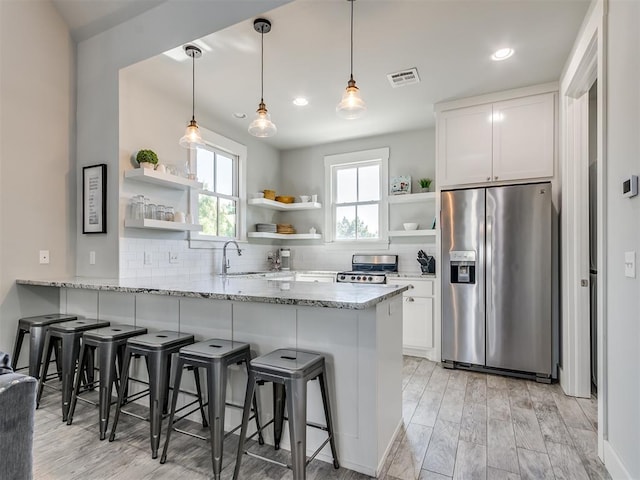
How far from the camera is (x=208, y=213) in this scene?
162 inches

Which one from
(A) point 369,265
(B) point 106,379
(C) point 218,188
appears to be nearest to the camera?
(B) point 106,379

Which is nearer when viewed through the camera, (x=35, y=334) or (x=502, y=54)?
(x=35, y=334)

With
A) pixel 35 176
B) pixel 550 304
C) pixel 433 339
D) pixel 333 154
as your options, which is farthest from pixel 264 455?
pixel 333 154

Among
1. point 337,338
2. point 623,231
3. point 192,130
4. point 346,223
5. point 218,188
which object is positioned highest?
point 192,130

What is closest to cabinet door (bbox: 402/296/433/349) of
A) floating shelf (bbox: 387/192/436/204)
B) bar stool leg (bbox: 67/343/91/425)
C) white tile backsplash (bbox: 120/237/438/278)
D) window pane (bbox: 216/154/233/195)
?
white tile backsplash (bbox: 120/237/438/278)

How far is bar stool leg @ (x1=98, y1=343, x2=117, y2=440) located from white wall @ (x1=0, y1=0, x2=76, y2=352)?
128 cm

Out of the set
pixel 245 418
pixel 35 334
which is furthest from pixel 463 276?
pixel 35 334

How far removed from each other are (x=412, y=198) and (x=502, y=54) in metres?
1.81

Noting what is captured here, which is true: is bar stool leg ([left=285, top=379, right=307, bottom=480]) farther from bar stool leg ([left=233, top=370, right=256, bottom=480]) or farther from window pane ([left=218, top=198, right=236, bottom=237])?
window pane ([left=218, top=198, right=236, bottom=237])

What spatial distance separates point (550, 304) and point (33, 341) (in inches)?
162

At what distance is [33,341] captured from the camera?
2.54 meters

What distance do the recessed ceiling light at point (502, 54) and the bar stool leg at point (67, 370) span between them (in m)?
3.74

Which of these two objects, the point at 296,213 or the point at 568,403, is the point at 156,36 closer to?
the point at 296,213

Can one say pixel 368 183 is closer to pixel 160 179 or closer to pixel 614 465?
pixel 160 179
